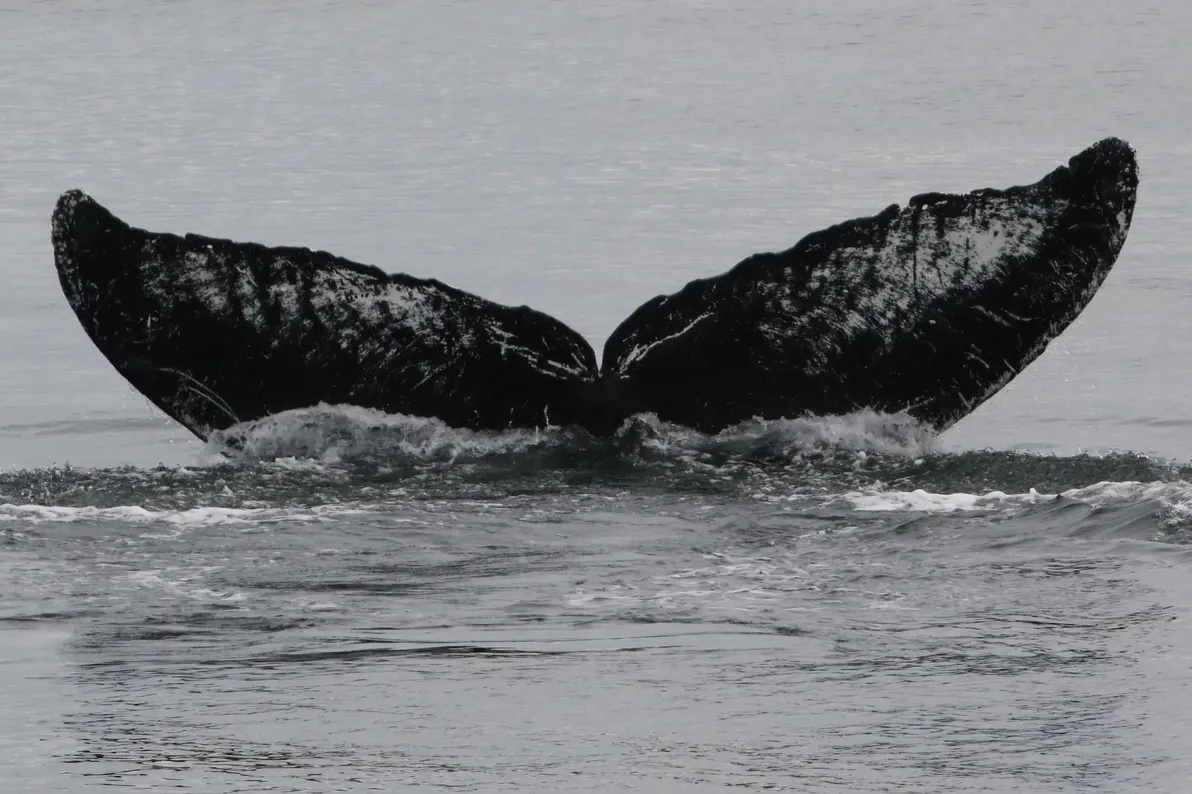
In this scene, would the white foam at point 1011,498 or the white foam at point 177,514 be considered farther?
the white foam at point 177,514

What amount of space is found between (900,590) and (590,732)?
2.32 metres

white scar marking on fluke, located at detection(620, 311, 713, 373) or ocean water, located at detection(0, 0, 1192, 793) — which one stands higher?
white scar marking on fluke, located at detection(620, 311, 713, 373)

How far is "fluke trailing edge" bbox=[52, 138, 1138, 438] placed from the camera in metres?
12.0

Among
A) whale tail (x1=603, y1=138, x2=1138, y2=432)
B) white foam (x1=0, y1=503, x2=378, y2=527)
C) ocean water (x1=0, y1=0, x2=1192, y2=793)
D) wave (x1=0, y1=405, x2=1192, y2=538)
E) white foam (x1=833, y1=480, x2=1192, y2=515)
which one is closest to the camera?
ocean water (x1=0, y1=0, x2=1192, y2=793)

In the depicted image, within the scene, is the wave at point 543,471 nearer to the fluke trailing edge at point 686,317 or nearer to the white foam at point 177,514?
the white foam at point 177,514

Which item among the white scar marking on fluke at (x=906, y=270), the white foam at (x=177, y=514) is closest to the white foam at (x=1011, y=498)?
the white scar marking on fluke at (x=906, y=270)

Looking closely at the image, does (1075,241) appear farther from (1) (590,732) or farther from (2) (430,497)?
(1) (590,732)

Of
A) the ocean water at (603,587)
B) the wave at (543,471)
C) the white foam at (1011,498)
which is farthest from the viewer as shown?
the wave at (543,471)

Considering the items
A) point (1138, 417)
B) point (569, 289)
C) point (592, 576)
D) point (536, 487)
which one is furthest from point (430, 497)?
point (569, 289)

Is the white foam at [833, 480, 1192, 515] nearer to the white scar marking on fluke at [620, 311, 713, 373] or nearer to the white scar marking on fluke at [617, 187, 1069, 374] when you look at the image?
the white scar marking on fluke at [617, 187, 1069, 374]

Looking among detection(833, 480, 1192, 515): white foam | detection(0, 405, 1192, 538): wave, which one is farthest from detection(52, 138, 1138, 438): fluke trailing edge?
detection(833, 480, 1192, 515): white foam

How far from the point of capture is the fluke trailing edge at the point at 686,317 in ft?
39.5

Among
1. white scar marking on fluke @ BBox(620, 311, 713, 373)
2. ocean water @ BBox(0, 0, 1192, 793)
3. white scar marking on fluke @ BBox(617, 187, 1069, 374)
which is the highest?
white scar marking on fluke @ BBox(617, 187, 1069, 374)

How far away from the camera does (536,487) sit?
475 inches
